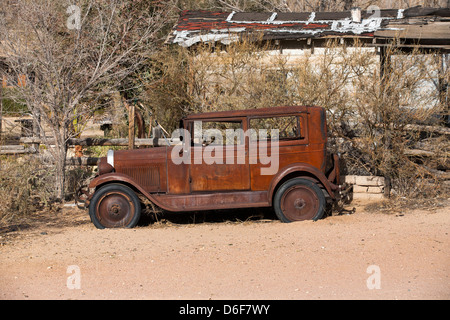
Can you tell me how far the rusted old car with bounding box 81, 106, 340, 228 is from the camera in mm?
8328

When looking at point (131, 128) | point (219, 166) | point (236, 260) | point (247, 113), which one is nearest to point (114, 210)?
point (219, 166)

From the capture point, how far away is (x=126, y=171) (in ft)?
27.9

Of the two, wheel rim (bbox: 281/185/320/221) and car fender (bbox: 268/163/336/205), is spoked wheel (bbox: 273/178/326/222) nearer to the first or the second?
wheel rim (bbox: 281/185/320/221)

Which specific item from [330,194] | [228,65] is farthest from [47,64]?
[330,194]

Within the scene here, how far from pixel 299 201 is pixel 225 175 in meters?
1.24

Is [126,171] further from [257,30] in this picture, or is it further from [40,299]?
[257,30]

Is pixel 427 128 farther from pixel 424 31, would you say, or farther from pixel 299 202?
pixel 424 31

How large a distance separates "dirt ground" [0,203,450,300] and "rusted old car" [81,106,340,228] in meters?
0.37

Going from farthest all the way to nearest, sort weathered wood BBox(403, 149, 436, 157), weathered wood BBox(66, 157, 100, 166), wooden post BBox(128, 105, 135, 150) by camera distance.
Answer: weathered wood BBox(66, 157, 100, 166) < wooden post BBox(128, 105, 135, 150) < weathered wood BBox(403, 149, 436, 157)

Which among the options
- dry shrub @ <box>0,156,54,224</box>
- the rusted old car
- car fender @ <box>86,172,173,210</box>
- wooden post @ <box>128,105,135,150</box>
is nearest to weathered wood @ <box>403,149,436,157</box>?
the rusted old car

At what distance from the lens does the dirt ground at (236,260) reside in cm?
533

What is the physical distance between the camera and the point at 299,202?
839cm

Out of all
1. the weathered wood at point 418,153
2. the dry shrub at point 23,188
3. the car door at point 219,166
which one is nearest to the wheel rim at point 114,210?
the car door at point 219,166
